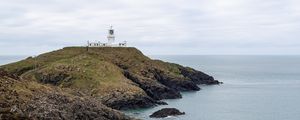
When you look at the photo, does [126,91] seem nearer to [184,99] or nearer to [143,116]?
[143,116]

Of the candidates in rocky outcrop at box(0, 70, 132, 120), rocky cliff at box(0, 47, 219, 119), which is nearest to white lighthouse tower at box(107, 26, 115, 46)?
rocky cliff at box(0, 47, 219, 119)

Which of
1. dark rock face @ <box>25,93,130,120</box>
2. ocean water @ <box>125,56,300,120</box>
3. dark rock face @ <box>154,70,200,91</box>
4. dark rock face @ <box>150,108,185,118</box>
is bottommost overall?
ocean water @ <box>125,56,300,120</box>

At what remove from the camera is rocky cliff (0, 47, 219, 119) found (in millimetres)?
74125

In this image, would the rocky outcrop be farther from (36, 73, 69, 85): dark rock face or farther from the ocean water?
(36, 73, 69, 85): dark rock face

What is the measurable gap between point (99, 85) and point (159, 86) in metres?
22.5

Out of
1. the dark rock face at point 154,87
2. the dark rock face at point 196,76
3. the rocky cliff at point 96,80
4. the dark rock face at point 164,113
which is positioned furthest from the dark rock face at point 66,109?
the dark rock face at point 196,76

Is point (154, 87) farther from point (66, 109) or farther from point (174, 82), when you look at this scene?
point (66, 109)

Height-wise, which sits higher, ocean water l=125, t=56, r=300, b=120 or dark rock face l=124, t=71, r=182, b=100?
dark rock face l=124, t=71, r=182, b=100

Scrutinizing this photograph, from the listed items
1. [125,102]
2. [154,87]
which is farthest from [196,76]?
[125,102]

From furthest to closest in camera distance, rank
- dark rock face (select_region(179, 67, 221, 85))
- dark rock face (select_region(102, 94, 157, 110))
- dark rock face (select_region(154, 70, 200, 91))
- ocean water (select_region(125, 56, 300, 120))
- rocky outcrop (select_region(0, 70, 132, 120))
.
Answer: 1. dark rock face (select_region(179, 67, 221, 85))
2. dark rock face (select_region(154, 70, 200, 91))
3. dark rock face (select_region(102, 94, 157, 110))
4. ocean water (select_region(125, 56, 300, 120))
5. rocky outcrop (select_region(0, 70, 132, 120))

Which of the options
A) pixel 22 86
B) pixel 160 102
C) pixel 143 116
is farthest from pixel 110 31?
pixel 22 86

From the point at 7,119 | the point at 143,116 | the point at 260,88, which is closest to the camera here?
the point at 7,119

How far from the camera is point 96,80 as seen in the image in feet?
368

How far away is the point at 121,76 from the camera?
11925 centimetres
